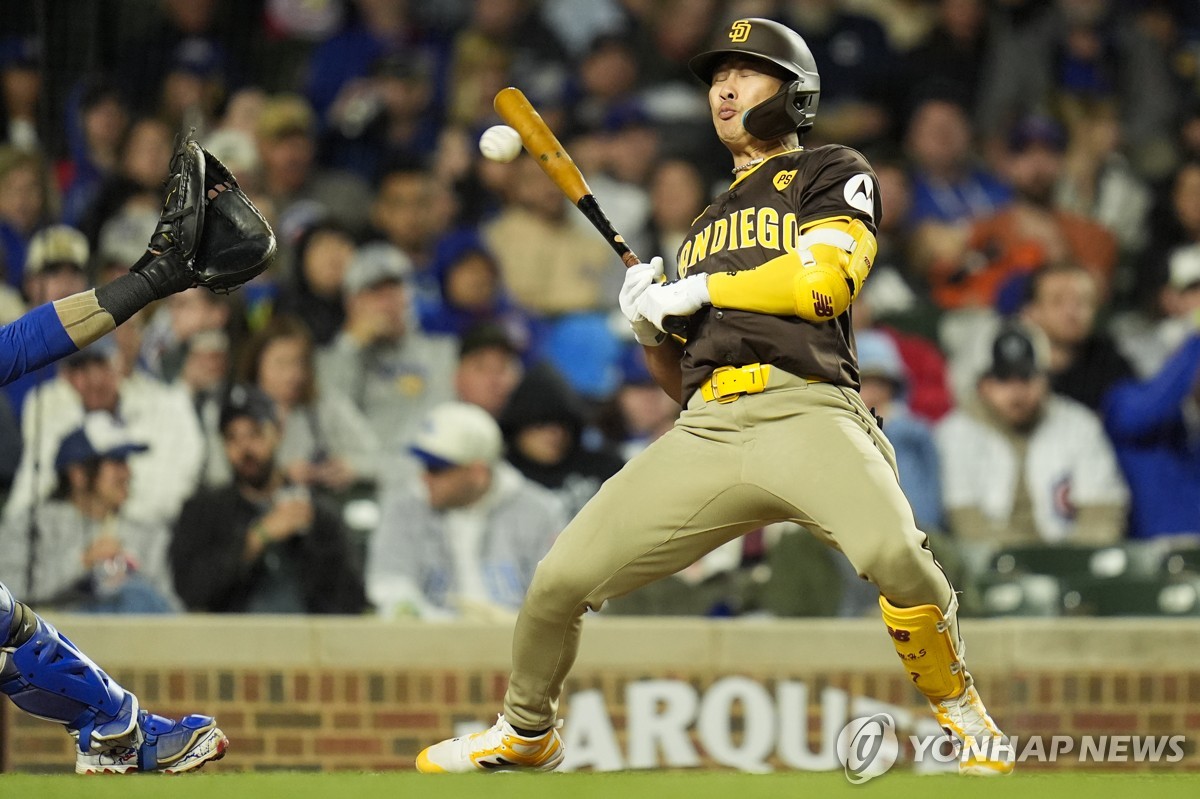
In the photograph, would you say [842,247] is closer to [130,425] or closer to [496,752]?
[496,752]

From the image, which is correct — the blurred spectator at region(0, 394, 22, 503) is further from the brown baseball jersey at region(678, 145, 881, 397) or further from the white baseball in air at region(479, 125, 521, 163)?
the brown baseball jersey at region(678, 145, 881, 397)

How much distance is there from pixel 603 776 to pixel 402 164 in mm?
4803

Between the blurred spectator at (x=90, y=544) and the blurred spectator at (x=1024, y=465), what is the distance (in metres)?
2.80

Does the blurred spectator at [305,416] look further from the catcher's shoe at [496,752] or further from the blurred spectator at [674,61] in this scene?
the catcher's shoe at [496,752]

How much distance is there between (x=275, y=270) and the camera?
7.32 m

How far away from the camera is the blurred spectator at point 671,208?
7.75 m

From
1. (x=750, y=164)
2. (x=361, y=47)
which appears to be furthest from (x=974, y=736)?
(x=361, y=47)

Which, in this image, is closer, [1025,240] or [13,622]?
[13,622]

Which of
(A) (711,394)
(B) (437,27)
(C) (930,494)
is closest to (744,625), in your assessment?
(C) (930,494)

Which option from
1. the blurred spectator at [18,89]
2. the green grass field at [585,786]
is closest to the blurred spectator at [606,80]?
the blurred spectator at [18,89]

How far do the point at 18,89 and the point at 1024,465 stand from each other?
4468 mm

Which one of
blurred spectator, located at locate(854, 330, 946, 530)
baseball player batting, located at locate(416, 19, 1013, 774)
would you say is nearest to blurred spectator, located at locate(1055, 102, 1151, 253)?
blurred spectator, located at locate(854, 330, 946, 530)

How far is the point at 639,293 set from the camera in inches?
161

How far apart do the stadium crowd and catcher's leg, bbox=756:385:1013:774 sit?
2.14 meters
